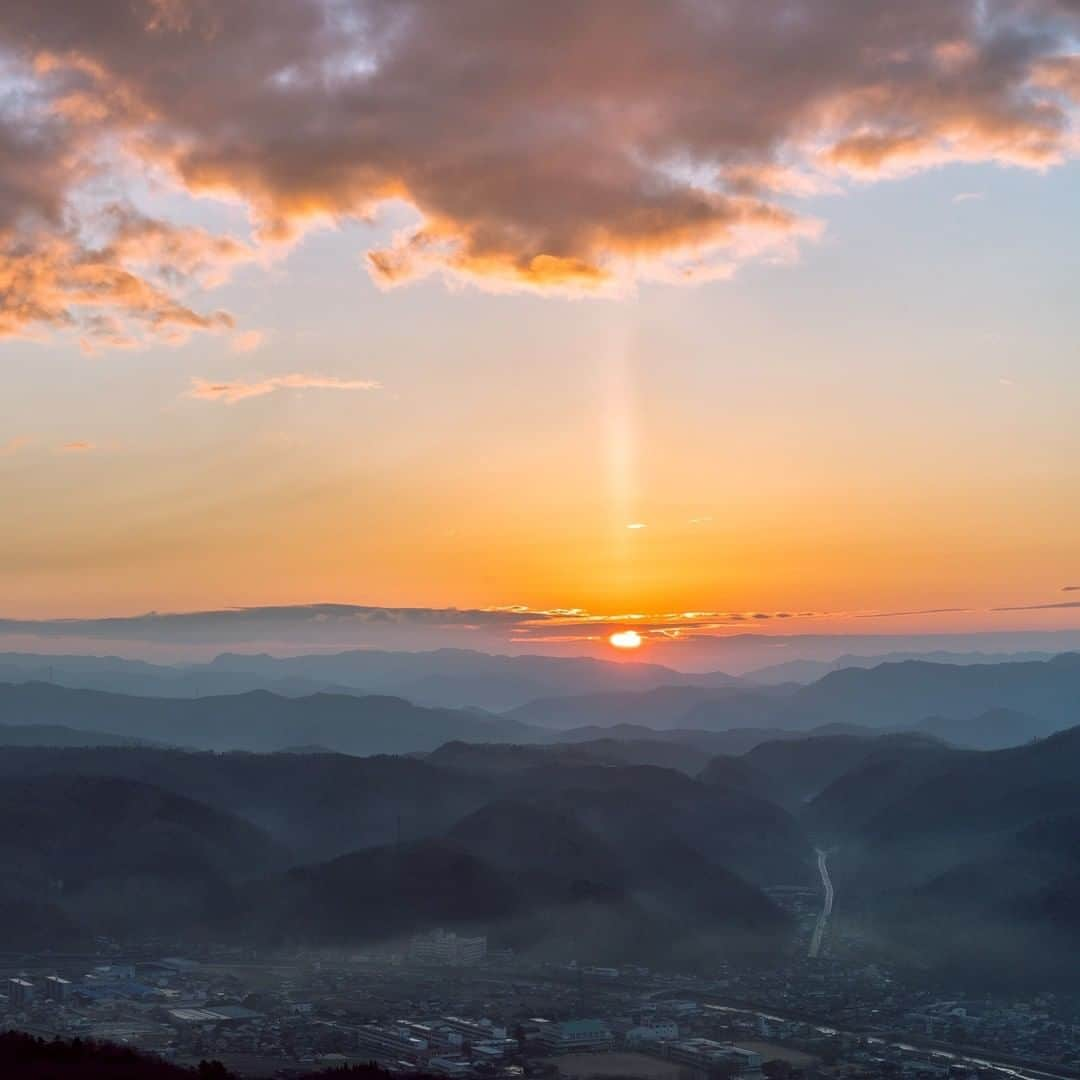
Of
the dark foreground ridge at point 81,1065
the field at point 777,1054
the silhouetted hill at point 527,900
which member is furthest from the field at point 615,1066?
the silhouetted hill at point 527,900

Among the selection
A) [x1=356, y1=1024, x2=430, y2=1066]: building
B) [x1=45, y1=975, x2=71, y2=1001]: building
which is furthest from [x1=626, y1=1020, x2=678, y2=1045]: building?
[x1=45, y1=975, x2=71, y2=1001]: building

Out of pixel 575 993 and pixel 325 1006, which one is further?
pixel 575 993

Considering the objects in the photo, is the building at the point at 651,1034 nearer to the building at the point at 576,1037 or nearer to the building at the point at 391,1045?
the building at the point at 576,1037

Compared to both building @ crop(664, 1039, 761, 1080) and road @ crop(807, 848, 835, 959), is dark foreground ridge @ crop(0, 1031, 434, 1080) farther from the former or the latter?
road @ crop(807, 848, 835, 959)

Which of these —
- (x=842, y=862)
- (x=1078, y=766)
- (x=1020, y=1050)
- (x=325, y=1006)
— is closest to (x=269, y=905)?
(x=325, y=1006)

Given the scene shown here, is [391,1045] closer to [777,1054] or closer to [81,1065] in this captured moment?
[777,1054]

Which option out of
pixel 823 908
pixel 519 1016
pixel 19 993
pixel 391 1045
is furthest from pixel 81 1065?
pixel 823 908

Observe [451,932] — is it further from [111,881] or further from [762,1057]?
[762,1057]
